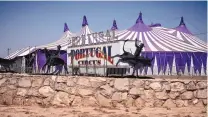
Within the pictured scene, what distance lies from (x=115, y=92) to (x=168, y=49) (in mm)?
15496

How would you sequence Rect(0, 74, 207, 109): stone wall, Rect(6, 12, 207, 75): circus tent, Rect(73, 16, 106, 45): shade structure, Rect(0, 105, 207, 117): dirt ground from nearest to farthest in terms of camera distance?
Rect(0, 105, 207, 117): dirt ground, Rect(0, 74, 207, 109): stone wall, Rect(73, 16, 106, 45): shade structure, Rect(6, 12, 207, 75): circus tent

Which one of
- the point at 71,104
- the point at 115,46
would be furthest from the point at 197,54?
the point at 71,104

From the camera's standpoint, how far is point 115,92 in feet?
26.0

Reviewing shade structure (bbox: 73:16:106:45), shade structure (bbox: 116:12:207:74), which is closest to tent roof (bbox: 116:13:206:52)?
shade structure (bbox: 116:12:207:74)

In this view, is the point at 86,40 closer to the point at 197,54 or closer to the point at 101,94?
the point at 197,54

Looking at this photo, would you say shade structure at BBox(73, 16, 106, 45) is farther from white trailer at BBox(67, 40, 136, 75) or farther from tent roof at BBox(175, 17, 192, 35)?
tent roof at BBox(175, 17, 192, 35)

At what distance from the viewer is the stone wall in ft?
25.6

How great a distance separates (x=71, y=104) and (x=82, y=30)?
2688 centimetres

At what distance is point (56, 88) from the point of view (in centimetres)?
848

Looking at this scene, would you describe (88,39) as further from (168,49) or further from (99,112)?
(99,112)

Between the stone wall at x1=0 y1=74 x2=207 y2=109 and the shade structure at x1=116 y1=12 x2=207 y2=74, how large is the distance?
31.1 feet

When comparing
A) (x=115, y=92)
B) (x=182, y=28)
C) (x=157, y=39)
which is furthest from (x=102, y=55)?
(x=182, y=28)

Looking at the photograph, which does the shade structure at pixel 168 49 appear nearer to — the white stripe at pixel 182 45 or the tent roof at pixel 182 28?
the white stripe at pixel 182 45

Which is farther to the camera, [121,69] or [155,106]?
[121,69]
